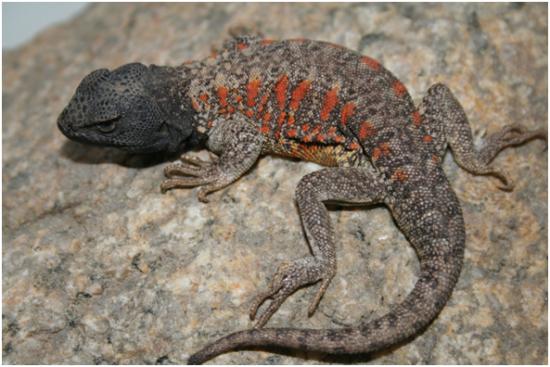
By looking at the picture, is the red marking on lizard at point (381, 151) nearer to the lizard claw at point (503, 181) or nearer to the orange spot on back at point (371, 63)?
the orange spot on back at point (371, 63)

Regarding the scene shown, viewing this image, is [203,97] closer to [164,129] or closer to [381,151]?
[164,129]

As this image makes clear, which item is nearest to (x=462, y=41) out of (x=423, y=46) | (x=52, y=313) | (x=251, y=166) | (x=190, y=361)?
(x=423, y=46)

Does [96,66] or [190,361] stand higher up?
[96,66]

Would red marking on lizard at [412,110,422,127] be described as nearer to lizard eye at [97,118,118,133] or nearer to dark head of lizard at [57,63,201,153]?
dark head of lizard at [57,63,201,153]

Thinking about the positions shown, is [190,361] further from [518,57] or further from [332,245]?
[518,57]

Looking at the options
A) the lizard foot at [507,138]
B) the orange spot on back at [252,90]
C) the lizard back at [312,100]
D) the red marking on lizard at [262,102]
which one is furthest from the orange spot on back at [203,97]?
the lizard foot at [507,138]

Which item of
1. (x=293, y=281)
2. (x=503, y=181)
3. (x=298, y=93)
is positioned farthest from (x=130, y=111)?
(x=503, y=181)

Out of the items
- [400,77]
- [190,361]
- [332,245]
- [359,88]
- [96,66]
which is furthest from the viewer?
[96,66]

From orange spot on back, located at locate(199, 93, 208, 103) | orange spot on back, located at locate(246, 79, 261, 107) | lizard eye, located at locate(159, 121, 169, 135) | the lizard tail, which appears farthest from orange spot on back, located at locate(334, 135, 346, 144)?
lizard eye, located at locate(159, 121, 169, 135)
